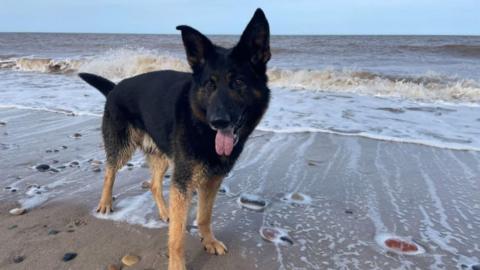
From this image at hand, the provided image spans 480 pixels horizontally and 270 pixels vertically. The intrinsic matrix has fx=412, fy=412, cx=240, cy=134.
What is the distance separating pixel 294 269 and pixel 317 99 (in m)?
7.90

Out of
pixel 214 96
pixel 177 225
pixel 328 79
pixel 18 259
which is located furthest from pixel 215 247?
pixel 328 79

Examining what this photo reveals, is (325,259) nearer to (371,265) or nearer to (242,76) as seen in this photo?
(371,265)

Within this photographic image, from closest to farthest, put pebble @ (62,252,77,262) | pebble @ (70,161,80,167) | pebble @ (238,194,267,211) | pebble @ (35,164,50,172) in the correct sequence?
pebble @ (62,252,77,262)
pebble @ (238,194,267,211)
pebble @ (35,164,50,172)
pebble @ (70,161,80,167)

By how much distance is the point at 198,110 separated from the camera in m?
2.98

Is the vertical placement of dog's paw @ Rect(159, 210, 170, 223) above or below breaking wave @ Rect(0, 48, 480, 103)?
below

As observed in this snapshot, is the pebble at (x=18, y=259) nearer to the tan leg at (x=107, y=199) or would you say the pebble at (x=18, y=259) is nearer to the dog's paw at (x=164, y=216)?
the tan leg at (x=107, y=199)

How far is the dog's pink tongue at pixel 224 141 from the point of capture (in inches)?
112

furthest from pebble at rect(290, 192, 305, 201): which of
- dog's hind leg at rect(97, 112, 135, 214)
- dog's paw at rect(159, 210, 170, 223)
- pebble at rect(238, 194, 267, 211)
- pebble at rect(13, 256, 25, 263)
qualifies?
pebble at rect(13, 256, 25, 263)

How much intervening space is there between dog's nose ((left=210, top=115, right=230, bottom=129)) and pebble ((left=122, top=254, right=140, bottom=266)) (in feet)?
4.02

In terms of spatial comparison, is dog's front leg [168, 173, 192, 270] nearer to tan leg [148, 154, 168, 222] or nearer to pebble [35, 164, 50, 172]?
tan leg [148, 154, 168, 222]

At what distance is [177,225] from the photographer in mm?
3025

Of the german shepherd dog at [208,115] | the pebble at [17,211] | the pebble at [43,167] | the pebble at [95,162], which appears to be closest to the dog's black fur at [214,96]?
the german shepherd dog at [208,115]

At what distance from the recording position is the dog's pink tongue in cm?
284

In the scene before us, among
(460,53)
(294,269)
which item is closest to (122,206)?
(294,269)
